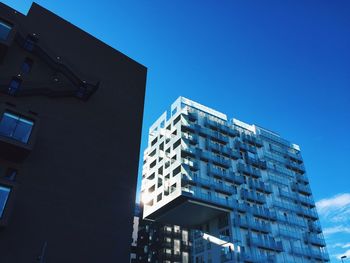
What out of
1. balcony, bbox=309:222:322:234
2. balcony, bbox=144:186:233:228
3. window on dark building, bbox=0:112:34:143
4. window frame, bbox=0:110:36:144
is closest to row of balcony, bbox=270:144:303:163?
balcony, bbox=309:222:322:234

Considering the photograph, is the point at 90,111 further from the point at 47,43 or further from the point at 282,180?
the point at 282,180

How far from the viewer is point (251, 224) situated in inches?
2763

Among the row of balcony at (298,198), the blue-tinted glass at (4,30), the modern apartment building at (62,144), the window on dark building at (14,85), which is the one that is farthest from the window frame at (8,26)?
the row of balcony at (298,198)

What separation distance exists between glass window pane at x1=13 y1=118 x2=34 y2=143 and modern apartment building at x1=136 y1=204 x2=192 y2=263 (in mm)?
64234

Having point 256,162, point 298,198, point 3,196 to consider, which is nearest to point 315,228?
point 298,198

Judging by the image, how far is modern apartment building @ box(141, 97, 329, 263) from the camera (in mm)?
68000

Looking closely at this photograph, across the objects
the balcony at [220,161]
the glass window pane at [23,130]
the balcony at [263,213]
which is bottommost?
the glass window pane at [23,130]

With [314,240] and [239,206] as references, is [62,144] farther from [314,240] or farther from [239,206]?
[314,240]

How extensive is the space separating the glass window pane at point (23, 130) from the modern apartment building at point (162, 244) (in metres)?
64.2

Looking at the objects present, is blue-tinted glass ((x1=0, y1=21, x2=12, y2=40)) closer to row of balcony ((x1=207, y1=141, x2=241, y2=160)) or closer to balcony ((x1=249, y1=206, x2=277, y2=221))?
row of balcony ((x1=207, y1=141, x2=241, y2=160))

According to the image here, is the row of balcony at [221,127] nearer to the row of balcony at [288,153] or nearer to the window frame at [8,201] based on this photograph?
the row of balcony at [288,153]

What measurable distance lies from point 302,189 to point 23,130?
72.0 metres

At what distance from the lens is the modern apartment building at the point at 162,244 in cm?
9019

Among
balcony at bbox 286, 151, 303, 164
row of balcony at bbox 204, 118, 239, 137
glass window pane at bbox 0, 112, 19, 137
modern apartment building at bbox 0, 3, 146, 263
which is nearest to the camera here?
modern apartment building at bbox 0, 3, 146, 263
